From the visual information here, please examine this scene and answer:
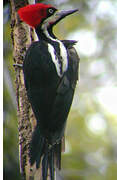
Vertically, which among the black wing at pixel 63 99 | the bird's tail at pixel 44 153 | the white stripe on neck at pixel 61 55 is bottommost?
the bird's tail at pixel 44 153

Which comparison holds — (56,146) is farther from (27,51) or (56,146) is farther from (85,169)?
(85,169)

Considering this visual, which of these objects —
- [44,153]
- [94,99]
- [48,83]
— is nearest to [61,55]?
[48,83]

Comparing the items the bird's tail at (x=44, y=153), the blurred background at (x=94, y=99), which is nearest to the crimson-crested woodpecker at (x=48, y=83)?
the bird's tail at (x=44, y=153)

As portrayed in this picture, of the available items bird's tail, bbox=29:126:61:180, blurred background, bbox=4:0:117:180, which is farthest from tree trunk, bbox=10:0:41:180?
blurred background, bbox=4:0:117:180

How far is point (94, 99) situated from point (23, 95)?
2137 mm

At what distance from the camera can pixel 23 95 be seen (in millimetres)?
1030

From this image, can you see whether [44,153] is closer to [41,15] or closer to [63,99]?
[63,99]

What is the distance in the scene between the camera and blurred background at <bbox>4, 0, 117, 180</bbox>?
2.56 metres

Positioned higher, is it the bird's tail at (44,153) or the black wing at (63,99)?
the black wing at (63,99)

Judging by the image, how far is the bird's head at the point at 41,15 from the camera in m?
1.01

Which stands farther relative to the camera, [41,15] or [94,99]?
[94,99]

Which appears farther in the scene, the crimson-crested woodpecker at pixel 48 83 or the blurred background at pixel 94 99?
the blurred background at pixel 94 99

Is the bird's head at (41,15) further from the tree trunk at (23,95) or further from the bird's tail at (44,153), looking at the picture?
the bird's tail at (44,153)

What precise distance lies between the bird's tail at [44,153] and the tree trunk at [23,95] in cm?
2
